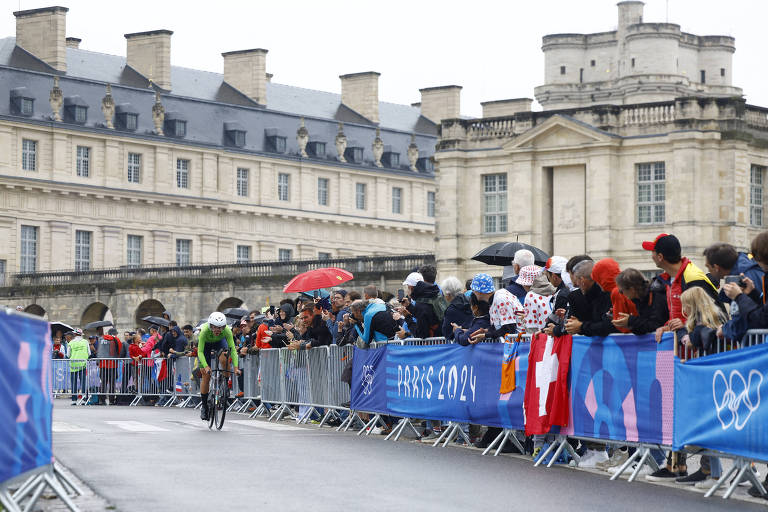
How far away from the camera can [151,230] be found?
261 feet

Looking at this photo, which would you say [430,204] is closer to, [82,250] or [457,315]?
[82,250]

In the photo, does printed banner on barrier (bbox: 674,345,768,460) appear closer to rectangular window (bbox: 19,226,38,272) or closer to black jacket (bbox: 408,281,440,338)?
black jacket (bbox: 408,281,440,338)

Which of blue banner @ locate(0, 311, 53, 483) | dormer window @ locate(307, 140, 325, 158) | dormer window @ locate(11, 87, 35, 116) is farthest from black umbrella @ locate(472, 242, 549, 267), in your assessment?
dormer window @ locate(307, 140, 325, 158)

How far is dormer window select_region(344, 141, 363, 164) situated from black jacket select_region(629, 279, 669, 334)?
77.8 meters

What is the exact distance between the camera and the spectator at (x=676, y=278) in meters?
12.2

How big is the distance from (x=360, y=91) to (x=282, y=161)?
10095 mm

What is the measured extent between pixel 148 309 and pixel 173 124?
14.9 meters

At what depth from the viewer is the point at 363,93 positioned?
309 ft

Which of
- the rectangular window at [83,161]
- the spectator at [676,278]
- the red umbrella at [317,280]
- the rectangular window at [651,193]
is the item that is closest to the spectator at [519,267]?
the spectator at [676,278]

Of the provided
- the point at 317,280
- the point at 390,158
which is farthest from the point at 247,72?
the point at 317,280

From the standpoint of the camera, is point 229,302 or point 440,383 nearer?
point 440,383

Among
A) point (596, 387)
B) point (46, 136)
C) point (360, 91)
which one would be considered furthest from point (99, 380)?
point (360, 91)

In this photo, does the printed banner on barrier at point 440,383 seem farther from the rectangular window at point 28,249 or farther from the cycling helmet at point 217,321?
the rectangular window at point 28,249

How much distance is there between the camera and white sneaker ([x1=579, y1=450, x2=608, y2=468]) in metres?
13.9
